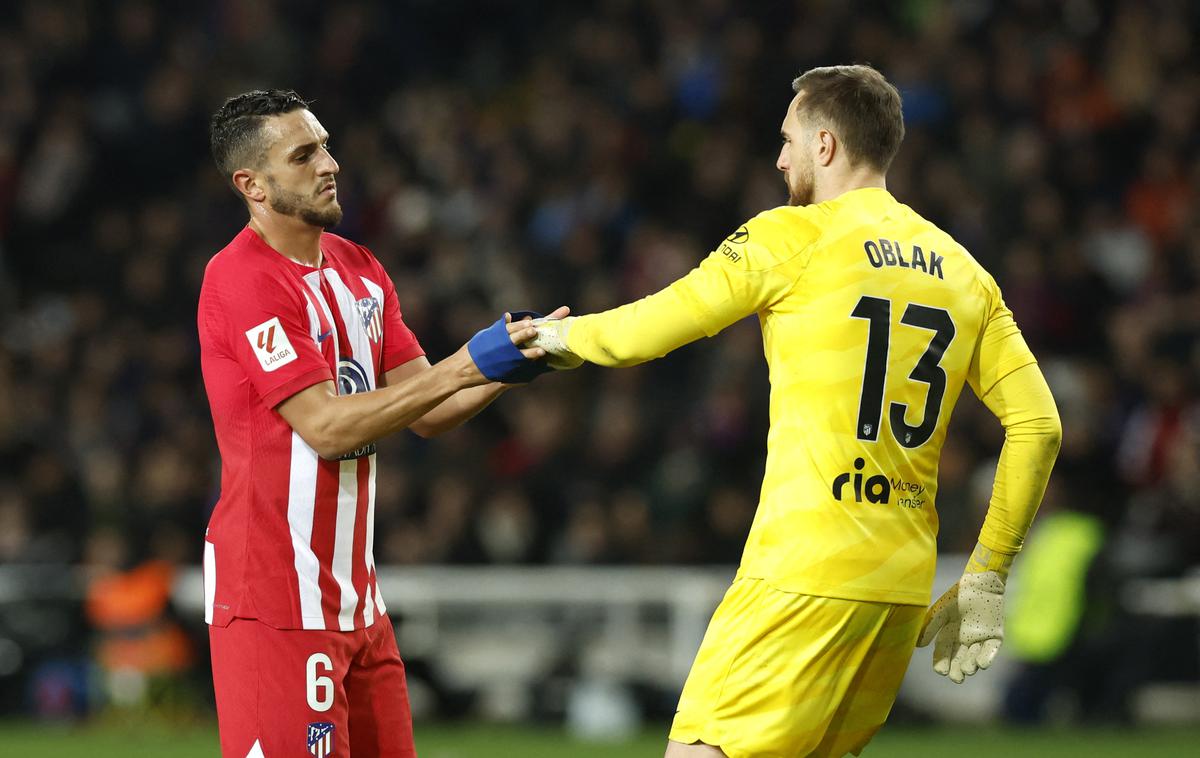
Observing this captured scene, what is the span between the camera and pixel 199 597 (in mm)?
11836

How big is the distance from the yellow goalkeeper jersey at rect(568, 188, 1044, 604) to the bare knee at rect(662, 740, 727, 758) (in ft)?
1.53

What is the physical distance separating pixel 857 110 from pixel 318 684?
220 cm

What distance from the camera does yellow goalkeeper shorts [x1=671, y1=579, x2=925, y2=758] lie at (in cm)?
441

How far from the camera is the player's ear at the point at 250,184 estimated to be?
5.04m

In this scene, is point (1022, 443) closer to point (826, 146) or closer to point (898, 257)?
point (898, 257)

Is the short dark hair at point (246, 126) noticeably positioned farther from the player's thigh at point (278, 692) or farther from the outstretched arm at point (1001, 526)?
the outstretched arm at point (1001, 526)

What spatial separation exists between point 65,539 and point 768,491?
29.8ft

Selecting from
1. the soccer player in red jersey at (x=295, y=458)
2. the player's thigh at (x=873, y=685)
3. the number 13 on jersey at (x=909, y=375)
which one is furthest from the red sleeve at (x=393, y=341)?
the player's thigh at (x=873, y=685)

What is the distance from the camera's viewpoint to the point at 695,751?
175 inches

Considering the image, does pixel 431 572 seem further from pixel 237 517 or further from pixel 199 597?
pixel 237 517

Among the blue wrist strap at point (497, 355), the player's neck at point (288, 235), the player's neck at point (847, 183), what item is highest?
the player's neck at point (288, 235)

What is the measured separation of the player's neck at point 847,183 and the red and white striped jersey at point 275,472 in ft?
4.95

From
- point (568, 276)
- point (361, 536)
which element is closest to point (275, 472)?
point (361, 536)

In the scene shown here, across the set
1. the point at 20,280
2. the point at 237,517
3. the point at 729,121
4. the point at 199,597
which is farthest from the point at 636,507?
the point at 237,517
